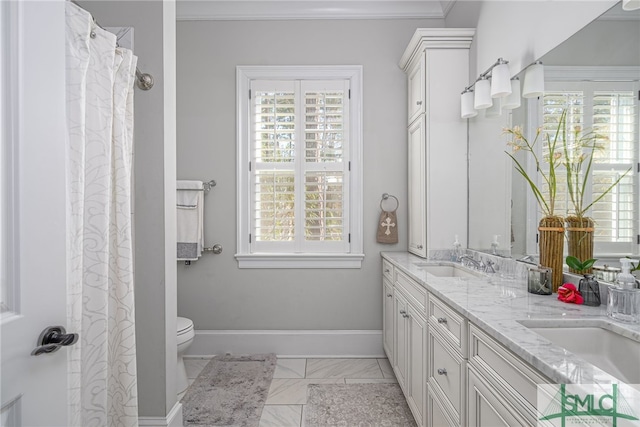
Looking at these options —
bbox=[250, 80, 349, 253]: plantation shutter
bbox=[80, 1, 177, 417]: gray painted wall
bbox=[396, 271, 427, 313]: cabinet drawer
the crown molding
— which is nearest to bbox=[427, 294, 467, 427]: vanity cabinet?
bbox=[396, 271, 427, 313]: cabinet drawer

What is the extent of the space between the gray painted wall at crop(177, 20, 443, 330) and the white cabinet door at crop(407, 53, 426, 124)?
11 centimetres

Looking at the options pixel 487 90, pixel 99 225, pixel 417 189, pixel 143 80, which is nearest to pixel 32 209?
pixel 99 225

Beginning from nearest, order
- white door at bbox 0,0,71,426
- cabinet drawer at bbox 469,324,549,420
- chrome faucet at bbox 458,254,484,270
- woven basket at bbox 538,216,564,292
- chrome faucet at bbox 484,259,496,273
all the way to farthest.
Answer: white door at bbox 0,0,71,426 < cabinet drawer at bbox 469,324,549,420 < woven basket at bbox 538,216,564,292 < chrome faucet at bbox 484,259,496,273 < chrome faucet at bbox 458,254,484,270

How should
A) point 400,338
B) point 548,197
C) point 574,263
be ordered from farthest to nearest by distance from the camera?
point 400,338 < point 548,197 < point 574,263

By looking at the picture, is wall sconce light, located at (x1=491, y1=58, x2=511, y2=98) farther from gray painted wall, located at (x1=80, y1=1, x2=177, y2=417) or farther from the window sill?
gray painted wall, located at (x1=80, y1=1, x2=177, y2=417)

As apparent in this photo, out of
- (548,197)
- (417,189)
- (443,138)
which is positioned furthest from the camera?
(417,189)

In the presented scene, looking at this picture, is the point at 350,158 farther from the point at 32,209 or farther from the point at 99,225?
the point at 32,209

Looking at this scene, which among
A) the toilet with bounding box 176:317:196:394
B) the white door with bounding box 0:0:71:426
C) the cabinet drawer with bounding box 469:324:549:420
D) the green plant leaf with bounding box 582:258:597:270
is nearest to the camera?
the white door with bounding box 0:0:71:426

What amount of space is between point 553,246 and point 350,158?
5.98ft

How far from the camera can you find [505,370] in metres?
1.03

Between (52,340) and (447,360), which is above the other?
(52,340)

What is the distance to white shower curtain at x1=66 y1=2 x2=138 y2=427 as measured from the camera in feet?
4.14

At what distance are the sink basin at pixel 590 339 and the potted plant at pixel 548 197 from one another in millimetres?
439

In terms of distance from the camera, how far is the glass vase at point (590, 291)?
4.34 ft
